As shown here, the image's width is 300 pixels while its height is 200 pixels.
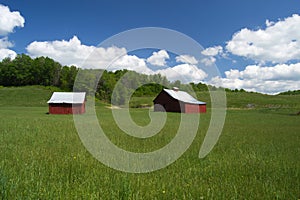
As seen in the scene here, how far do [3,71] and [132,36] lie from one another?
12379 centimetres

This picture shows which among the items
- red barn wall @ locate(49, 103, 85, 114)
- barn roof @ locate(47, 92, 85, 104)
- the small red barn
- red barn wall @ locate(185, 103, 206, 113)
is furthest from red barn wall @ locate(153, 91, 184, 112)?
red barn wall @ locate(49, 103, 85, 114)

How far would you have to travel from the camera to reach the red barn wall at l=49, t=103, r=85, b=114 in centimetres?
4653

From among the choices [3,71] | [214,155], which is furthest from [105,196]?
[3,71]

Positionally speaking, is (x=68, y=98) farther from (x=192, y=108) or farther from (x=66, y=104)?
(x=192, y=108)

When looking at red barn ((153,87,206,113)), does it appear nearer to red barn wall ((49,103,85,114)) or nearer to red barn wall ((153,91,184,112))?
red barn wall ((153,91,184,112))

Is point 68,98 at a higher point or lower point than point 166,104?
higher

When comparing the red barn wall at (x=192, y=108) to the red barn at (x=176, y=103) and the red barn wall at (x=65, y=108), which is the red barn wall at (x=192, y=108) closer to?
the red barn at (x=176, y=103)

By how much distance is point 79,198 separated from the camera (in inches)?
176

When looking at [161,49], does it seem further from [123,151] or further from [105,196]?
[105,196]

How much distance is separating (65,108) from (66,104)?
751mm

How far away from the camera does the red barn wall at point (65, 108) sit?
153 feet

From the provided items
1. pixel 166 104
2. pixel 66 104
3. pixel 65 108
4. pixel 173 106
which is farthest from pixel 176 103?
pixel 65 108

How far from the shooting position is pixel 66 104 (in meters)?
47.5

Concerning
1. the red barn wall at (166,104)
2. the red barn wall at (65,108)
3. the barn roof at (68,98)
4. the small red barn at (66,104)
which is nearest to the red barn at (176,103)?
the red barn wall at (166,104)
